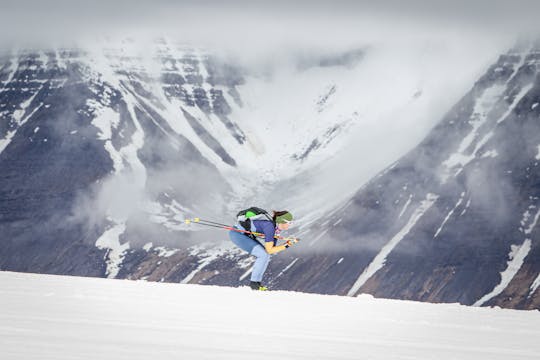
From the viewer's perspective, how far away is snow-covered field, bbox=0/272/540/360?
773 inches

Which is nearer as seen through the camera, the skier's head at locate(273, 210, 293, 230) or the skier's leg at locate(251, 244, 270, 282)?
the skier's leg at locate(251, 244, 270, 282)

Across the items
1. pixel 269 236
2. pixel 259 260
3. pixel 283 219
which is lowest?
pixel 259 260

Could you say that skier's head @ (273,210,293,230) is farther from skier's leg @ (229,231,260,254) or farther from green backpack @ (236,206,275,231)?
skier's leg @ (229,231,260,254)

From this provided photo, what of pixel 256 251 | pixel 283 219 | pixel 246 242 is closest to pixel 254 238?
pixel 246 242

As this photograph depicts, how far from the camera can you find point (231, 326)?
23.9m

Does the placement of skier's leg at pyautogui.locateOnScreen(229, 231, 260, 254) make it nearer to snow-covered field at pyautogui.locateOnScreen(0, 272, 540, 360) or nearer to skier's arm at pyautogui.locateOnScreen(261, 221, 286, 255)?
skier's arm at pyautogui.locateOnScreen(261, 221, 286, 255)

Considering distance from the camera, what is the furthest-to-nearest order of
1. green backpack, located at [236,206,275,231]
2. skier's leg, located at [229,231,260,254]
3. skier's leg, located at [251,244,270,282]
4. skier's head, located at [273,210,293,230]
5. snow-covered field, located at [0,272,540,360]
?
skier's head, located at [273,210,293,230] → skier's leg, located at [229,231,260,254] → green backpack, located at [236,206,275,231] → skier's leg, located at [251,244,270,282] → snow-covered field, located at [0,272,540,360]

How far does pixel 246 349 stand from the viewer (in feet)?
66.3

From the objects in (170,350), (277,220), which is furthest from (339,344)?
(277,220)

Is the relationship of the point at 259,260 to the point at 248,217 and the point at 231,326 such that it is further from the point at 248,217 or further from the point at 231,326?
the point at 231,326

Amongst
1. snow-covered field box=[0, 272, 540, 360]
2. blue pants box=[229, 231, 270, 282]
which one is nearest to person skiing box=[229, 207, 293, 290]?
blue pants box=[229, 231, 270, 282]

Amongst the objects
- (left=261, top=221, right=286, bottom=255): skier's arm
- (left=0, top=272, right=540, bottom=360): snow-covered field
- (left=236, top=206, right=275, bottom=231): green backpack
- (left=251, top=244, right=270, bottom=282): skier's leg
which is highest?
(left=0, top=272, right=540, bottom=360): snow-covered field

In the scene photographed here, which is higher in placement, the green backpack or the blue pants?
the green backpack

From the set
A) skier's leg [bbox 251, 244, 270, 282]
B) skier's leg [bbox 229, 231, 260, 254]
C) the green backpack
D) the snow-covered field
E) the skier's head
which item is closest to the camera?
the snow-covered field
